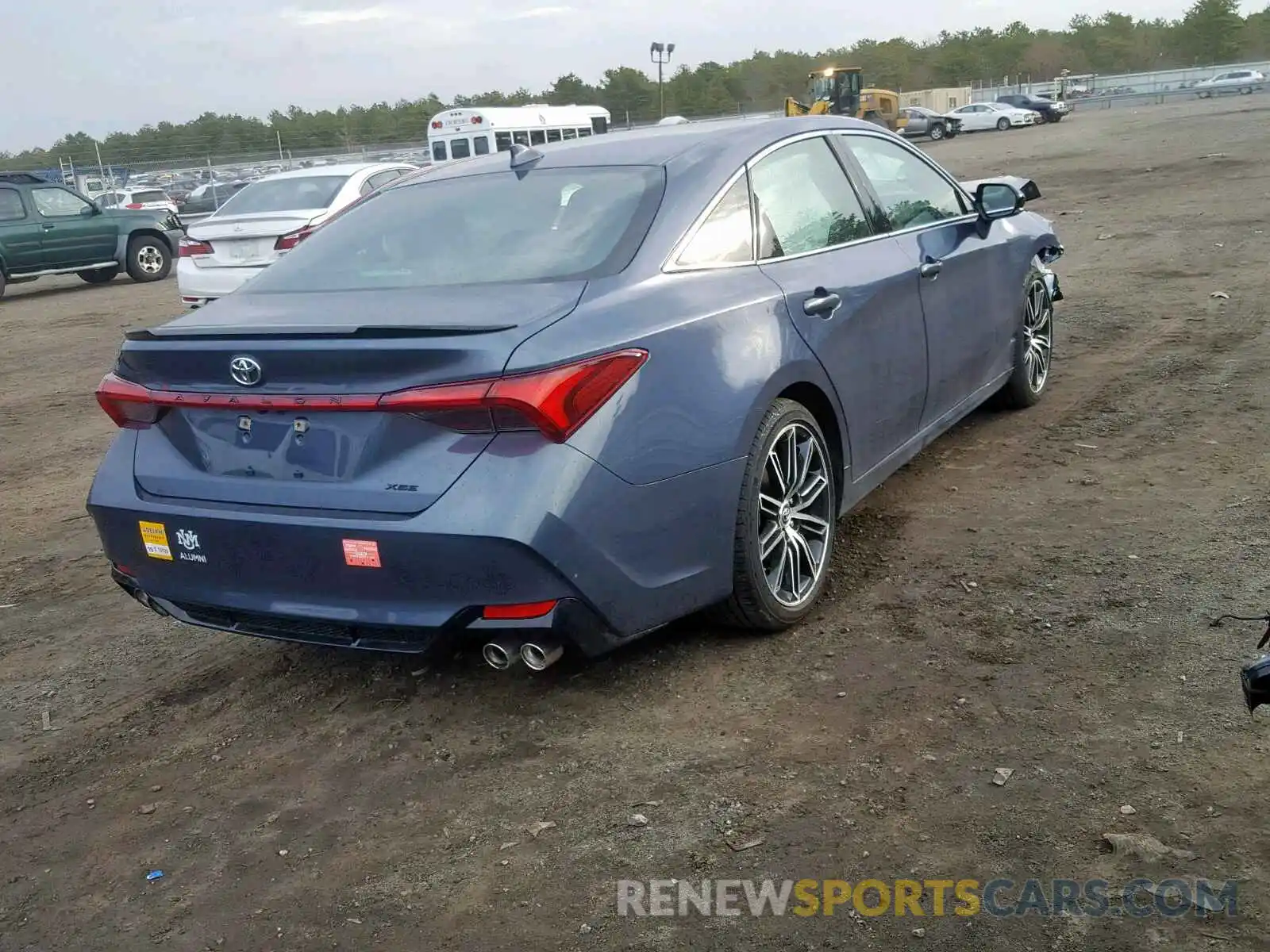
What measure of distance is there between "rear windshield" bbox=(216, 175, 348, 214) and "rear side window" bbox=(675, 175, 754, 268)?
29.8 feet

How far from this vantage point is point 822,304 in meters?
3.94

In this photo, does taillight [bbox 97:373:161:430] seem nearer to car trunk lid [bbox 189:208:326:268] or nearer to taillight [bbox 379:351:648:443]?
taillight [bbox 379:351:648:443]

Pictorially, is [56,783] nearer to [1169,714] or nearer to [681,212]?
[681,212]

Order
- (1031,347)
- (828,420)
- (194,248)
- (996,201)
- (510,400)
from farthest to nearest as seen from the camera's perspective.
Result: (194,248), (1031,347), (996,201), (828,420), (510,400)

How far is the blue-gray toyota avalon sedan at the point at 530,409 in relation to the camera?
3.00 m

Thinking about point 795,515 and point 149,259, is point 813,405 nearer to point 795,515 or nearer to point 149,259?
point 795,515

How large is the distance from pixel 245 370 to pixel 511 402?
78cm

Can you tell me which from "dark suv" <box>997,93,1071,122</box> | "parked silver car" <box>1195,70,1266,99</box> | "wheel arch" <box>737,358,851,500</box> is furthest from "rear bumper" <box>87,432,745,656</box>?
"parked silver car" <box>1195,70,1266,99</box>

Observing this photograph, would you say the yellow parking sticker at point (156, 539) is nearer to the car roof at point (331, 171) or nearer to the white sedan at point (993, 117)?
the car roof at point (331, 171)

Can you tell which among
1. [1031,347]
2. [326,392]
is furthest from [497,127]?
[326,392]

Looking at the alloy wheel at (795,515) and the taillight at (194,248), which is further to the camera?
the taillight at (194,248)

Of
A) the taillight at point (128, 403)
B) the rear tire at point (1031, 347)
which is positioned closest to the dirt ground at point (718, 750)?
the rear tire at point (1031, 347)

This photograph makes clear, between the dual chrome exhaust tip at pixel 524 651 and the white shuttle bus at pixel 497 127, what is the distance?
84.0 ft

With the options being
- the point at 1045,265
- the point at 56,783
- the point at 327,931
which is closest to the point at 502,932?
the point at 327,931
